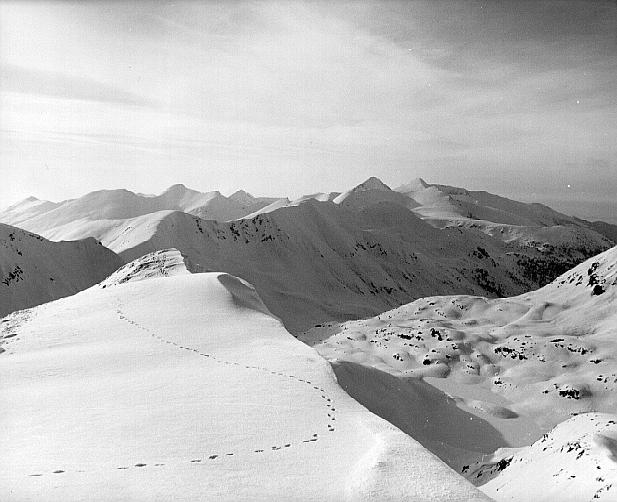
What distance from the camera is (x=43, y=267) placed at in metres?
108

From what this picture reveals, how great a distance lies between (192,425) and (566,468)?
11.6 meters

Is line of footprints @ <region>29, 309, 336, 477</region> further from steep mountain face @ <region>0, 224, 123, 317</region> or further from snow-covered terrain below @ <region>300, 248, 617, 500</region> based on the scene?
steep mountain face @ <region>0, 224, 123, 317</region>

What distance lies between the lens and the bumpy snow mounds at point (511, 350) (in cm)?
3600

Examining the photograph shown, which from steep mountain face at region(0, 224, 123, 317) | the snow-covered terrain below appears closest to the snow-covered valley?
the snow-covered terrain below

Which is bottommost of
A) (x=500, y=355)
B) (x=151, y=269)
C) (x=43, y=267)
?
(x=500, y=355)

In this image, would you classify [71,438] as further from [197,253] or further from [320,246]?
[320,246]

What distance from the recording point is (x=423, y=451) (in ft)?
28.9

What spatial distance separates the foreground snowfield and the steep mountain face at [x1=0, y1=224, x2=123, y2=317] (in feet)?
290

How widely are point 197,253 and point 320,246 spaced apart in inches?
2142

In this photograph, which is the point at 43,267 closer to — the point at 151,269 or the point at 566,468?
the point at 151,269

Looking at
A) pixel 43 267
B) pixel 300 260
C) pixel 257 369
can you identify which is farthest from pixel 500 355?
pixel 300 260

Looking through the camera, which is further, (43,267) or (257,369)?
(43,267)

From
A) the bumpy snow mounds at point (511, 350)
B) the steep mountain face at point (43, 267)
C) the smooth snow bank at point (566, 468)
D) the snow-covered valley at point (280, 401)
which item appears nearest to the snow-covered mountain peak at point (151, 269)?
the snow-covered valley at point (280, 401)

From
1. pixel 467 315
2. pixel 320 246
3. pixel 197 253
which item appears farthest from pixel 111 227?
pixel 467 315
